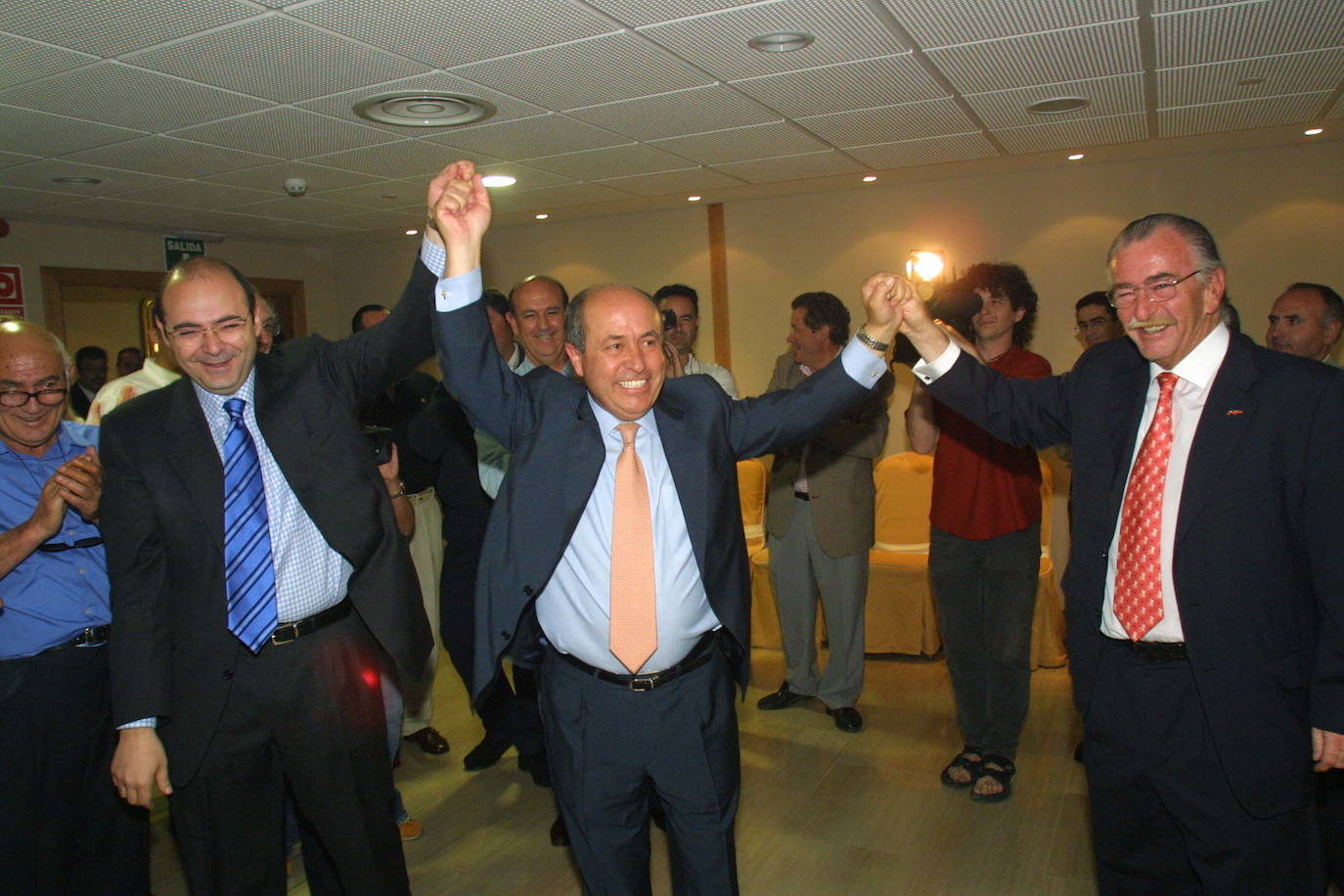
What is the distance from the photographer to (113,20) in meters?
3.29

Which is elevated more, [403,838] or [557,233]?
[557,233]

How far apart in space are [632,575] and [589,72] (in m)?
2.83

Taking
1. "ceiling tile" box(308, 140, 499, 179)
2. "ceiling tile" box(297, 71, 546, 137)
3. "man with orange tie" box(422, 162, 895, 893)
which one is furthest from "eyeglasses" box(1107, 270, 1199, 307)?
"ceiling tile" box(308, 140, 499, 179)

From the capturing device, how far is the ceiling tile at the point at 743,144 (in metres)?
5.27

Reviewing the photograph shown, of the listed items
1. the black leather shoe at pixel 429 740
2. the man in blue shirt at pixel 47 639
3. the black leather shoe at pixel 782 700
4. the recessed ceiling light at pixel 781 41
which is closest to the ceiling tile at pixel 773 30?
the recessed ceiling light at pixel 781 41

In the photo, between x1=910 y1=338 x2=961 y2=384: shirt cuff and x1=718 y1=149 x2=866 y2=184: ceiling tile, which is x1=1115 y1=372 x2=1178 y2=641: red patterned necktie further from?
x1=718 y1=149 x2=866 y2=184: ceiling tile

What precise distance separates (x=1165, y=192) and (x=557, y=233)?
5076mm

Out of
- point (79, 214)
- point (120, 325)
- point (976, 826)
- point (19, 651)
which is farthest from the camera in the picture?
point (120, 325)

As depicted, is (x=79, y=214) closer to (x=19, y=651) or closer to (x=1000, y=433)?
(x=19, y=651)

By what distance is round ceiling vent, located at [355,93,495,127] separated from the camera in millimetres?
4352

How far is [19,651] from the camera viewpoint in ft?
7.47

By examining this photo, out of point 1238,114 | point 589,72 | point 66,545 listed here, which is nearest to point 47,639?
point 66,545

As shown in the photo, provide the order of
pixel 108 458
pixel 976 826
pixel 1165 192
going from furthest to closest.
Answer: pixel 1165 192, pixel 976 826, pixel 108 458

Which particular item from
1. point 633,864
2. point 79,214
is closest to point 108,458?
point 633,864
